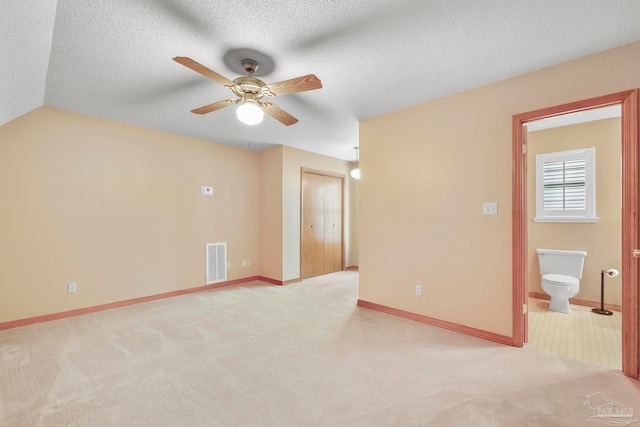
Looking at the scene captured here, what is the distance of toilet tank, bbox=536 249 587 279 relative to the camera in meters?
3.54

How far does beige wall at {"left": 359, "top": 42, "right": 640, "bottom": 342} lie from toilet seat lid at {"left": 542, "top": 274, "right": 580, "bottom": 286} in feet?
4.15

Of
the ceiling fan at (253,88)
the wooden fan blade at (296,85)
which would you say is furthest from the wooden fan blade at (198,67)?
the wooden fan blade at (296,85)

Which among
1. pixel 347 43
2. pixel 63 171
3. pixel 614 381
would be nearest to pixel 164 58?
pixel 347 43

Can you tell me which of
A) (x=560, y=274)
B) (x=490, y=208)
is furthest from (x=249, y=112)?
(x=560, y=274)

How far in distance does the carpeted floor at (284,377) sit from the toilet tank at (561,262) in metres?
1.84

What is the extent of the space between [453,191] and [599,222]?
7.49 ft

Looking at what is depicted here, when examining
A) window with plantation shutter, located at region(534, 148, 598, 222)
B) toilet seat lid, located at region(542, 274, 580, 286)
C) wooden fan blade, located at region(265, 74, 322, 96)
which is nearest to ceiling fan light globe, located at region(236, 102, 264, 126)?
wooden fan blade, located at region(265, 74, 322, 96)

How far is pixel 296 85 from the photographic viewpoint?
6.67 ft

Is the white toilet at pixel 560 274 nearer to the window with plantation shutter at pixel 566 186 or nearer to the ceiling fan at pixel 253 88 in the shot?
the window with plantation shutter at pixel 566 186

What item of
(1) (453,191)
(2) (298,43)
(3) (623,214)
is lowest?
(3) (623,214)

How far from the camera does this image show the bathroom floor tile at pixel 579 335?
2355 millimetres

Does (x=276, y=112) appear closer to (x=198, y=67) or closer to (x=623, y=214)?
(x=198, y=67)

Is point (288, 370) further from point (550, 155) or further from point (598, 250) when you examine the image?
point (550, 155)

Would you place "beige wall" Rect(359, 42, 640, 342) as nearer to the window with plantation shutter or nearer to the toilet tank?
the toilet tank
